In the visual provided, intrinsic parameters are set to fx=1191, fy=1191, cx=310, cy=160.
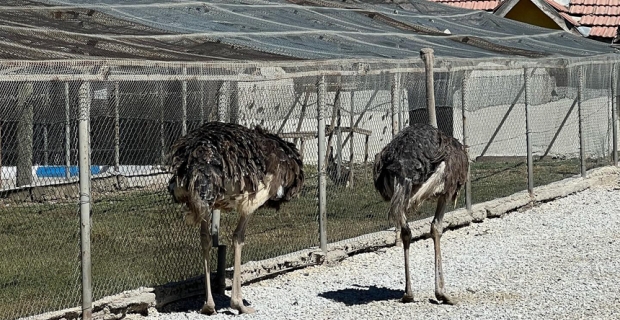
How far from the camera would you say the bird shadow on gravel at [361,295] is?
1012cm

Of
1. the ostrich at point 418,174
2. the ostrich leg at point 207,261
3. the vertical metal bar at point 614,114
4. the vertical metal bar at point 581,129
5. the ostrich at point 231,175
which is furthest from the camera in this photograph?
the vertical metal bar at point 614,114

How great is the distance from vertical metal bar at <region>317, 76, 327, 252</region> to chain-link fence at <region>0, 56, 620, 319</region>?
0.07 feet

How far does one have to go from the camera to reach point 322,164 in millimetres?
11406

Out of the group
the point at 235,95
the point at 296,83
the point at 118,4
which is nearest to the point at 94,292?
the point at 235,95

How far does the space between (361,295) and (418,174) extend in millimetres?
1283

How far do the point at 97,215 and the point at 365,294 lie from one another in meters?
2.45

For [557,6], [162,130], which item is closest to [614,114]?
[557,6]

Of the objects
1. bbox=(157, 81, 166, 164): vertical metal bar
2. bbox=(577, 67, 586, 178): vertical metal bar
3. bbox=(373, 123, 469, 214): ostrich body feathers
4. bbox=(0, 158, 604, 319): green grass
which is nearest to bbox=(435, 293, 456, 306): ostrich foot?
bbox=(373, 123, 469, 214): ostrich body feathers

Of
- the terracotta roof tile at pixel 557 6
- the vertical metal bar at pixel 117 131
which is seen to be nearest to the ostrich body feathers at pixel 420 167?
the vertical metal bar at pixel 117 131

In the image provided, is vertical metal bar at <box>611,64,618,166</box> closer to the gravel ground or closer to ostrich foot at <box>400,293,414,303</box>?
the gravel ground

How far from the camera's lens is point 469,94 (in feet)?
50.0

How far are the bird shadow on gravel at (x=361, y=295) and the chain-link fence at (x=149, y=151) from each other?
0.95m

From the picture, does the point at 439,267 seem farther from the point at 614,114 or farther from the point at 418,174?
the point at 614,114

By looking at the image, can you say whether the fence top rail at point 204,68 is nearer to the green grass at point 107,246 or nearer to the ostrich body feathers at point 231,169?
the ostrich body feathers at point 231,169
